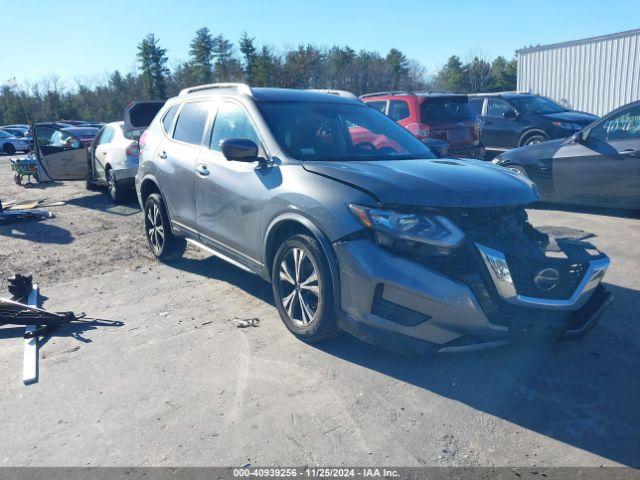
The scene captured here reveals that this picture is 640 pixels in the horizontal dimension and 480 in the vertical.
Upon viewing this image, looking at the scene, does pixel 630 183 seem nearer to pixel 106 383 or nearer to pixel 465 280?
pixel 465 280

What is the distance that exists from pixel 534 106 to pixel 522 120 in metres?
0.64

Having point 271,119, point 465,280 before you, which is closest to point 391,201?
point 465,280

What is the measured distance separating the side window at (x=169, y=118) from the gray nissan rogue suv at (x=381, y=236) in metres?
1.18

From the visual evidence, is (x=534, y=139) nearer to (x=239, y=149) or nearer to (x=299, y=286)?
(x=239, y=149)

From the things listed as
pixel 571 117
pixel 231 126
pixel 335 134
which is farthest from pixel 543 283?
pixel 571 117

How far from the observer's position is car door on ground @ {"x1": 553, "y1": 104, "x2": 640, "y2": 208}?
7398 mm

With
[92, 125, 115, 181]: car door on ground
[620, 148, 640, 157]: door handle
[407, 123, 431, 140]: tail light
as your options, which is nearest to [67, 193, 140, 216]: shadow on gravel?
[92, 125, 115, 181]: car door on ground

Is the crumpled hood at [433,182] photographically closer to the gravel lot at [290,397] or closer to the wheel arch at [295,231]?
the wheel arch at [295,231]

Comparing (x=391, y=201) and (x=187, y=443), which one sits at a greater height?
(x=391, y=201)

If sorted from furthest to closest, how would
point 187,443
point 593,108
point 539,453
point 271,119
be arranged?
point 593,108, point 271,119, point 187,443, point 539,453

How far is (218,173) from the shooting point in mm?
5074

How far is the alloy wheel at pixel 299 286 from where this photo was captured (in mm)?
4070

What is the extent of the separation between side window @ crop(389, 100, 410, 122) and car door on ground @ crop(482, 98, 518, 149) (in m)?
3.66

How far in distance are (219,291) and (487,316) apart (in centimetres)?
297
